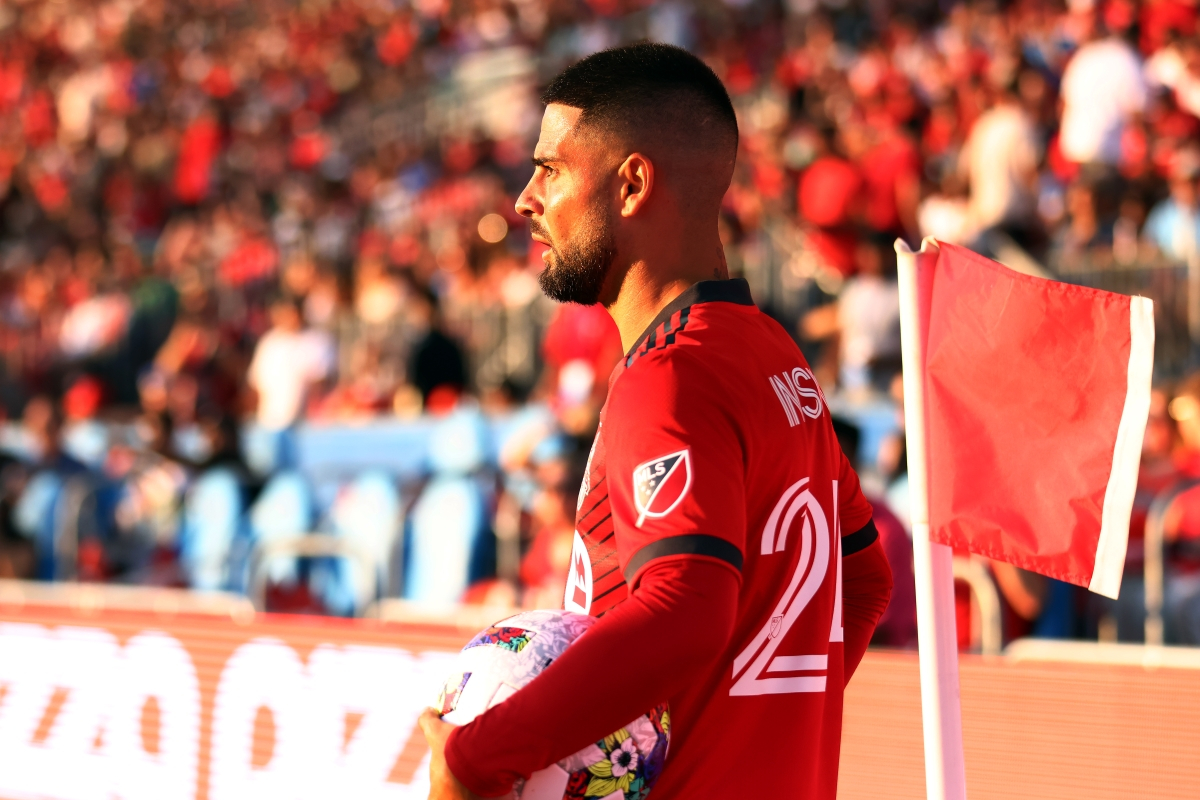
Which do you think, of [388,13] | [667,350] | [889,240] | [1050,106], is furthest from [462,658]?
[388,13]

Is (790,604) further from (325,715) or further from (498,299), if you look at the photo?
(498,299)

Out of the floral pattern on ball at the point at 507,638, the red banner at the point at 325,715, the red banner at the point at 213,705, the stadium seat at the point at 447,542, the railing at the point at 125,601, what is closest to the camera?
the floral pattern on ball at the point at 507,638

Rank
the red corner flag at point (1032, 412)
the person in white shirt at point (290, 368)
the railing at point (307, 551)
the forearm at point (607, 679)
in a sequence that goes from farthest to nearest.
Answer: the person in white shirt at point (290, 368)
the railing at point (307, 551)
the red corner flag at point (1032, 412)
the forearm at point (607, 679)

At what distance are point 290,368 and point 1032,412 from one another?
29.3 ft

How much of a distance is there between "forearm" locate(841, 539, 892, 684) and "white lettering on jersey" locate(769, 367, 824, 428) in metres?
0.46

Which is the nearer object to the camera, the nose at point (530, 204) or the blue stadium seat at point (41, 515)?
the nose at point (530, 204)

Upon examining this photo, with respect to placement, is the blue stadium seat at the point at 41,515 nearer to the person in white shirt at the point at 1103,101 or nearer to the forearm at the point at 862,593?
the person in white shirt at the point at 1103,101

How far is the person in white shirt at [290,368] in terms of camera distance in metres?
10.8

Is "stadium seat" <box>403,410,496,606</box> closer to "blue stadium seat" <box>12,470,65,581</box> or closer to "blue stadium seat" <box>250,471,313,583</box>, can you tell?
"blue stadium seat" <box>250,471,313,583</box>

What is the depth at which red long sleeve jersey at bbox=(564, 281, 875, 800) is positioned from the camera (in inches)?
74.4

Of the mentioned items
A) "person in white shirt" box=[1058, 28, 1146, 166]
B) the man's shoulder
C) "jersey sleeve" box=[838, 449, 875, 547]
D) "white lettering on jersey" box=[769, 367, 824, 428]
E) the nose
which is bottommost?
"jersey sleeve" box=[838, 449, 875, 547]

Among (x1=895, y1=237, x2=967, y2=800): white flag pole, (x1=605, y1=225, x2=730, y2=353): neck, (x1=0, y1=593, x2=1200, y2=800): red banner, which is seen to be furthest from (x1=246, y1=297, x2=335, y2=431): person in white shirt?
(x1=605, y1=225, x2=730, y2=353): neck

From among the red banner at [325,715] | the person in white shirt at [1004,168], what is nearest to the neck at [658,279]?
the red banner at [325,715]

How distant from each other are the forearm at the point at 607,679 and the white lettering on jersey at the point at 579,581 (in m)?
0.36
